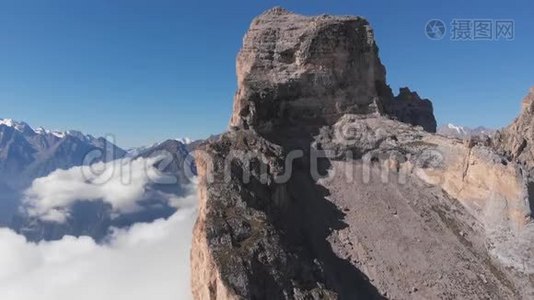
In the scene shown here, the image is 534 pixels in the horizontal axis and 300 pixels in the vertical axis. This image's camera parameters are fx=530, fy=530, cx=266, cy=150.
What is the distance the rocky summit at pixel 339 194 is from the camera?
1994 inches

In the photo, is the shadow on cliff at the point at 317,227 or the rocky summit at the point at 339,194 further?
the shadow on cliff at the point at 317,227

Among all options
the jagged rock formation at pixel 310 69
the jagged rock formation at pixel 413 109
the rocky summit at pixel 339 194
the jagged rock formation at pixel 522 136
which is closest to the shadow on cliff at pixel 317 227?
the rocky summit at pixel 339 194

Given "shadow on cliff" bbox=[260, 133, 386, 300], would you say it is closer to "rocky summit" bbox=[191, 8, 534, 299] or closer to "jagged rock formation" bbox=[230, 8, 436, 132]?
"rocky summit" bbox=[191, 8, 534, 299]

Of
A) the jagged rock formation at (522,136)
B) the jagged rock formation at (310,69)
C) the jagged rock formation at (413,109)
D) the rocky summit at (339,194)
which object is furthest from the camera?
the jagged rock formation at (413,109)

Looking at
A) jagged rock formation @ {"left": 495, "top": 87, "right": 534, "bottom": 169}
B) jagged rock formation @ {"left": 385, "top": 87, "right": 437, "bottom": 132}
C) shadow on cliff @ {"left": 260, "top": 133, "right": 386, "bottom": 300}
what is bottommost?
shadow on cliff @ {"left": 260, "top": 133, "right": 386, "bottom": 300}

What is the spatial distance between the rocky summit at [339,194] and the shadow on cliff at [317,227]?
195mm

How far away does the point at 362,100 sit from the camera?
86.6 meters

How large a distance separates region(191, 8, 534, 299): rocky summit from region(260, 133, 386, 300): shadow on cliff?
0.20 meters

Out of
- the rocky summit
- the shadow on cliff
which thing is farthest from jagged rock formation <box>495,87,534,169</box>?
the shadow on cliff

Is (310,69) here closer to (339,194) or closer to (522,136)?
(339,194)

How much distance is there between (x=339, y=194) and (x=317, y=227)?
8584 millimetres

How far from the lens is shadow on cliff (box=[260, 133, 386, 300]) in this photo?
5438 centimetres

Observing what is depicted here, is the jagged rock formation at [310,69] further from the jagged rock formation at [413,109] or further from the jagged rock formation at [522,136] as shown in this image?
the jagged rock formation at [522,136]

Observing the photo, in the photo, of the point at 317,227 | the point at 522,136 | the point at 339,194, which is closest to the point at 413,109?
the point at 522,136
